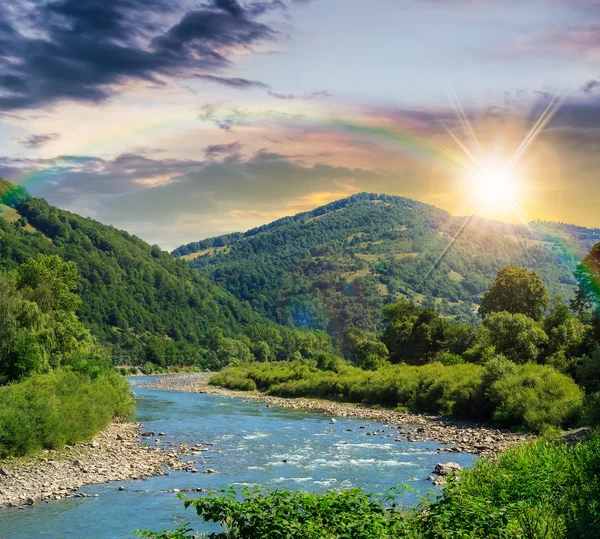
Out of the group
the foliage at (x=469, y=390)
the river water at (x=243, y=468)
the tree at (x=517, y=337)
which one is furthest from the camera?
the tree at (x=517, y=337)

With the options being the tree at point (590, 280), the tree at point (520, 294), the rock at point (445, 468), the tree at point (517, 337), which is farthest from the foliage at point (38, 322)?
the tree at point (520, 294)

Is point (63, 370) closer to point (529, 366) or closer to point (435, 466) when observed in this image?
point (435, 466)

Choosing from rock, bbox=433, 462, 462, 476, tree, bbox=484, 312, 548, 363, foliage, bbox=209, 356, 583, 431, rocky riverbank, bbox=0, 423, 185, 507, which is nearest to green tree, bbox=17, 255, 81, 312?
rocky riverbank, bbox=0, 423, 185, 507

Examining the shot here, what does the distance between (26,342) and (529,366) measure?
43055 millimetres

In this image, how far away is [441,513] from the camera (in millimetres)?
14023

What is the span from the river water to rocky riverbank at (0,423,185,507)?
0.92 m

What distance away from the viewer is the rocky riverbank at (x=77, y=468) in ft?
80.8

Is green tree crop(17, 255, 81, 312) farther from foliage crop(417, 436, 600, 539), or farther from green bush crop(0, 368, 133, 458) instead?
foliage crop(417, 436, 600, 539)

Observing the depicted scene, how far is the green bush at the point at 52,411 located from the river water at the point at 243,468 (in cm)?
477

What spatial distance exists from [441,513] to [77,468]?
21385 mm

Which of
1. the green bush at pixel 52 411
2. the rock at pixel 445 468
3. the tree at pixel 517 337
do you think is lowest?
the rock at pixel 445 468

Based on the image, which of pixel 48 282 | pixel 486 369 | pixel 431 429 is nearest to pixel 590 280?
pixel 486 369

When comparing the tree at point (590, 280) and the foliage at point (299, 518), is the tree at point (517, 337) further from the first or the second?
the foliage at point (299, 518)

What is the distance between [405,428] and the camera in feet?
158
